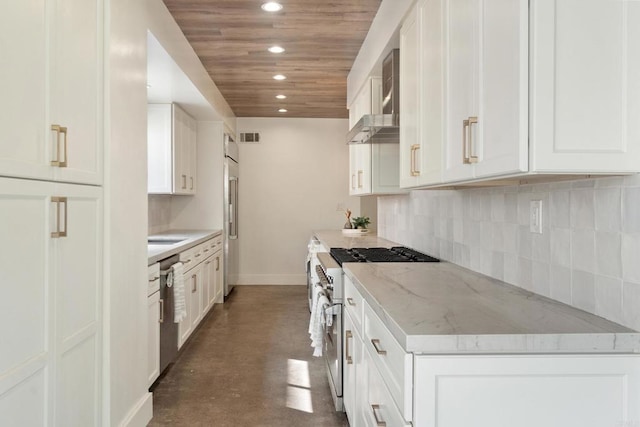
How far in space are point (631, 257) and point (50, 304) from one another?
184cm

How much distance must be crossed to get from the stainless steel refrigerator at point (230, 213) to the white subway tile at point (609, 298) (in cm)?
509

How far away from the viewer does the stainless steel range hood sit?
305 centimetres

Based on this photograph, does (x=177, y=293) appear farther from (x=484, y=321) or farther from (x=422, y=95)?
(x=484, y=321)

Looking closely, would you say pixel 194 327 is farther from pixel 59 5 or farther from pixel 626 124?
A: pixel 626 124

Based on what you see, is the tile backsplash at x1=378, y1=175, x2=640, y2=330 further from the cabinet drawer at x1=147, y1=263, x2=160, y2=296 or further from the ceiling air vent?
the ceiling air vent

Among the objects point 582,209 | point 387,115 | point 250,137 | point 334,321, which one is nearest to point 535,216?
point 582,209

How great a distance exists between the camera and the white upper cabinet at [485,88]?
1.26 metres

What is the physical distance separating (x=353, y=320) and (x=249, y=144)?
5.37 meters

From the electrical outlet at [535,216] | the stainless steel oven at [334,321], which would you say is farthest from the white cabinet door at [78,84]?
the electrical outlet at [535,216]

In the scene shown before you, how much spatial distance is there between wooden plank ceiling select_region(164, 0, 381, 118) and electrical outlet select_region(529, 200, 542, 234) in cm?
203

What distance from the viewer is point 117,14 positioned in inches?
91.2

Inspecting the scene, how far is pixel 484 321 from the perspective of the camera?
136 centimetres

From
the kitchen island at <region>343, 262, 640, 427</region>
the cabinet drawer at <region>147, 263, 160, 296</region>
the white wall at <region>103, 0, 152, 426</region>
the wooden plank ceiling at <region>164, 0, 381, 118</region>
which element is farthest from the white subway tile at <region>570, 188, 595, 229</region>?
the cabinet drawer at <region>147, 263, 160, 296</region>

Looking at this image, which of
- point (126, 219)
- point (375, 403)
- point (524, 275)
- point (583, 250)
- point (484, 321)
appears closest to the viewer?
point (484, 321)
